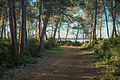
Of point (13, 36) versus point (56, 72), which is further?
point (13, 36)

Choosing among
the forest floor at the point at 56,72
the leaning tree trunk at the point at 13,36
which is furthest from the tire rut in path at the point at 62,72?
the leaning tree trunk at the point at 13,36

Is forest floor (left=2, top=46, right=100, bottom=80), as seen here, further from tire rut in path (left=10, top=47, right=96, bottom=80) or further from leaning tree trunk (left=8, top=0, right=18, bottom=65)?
leaning tree trunk (left=8, top=0, right=18, bottom=65)

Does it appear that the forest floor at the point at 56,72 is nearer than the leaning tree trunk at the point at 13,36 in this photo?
Yes

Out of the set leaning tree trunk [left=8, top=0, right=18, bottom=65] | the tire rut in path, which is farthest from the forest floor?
leaning tree trunk [left=8, top=0, right=18, bottom=65]

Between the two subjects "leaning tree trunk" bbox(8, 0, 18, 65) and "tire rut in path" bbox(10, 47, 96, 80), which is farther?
"leaning tree trunk" bbox(8, 0, 18, 65)

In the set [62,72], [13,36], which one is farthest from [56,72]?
[13,36]

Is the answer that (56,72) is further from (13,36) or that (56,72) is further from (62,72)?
(13,36)

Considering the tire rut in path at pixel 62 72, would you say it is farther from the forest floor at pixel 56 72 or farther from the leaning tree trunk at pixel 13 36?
the leaning tree trunk at pixel 13 36

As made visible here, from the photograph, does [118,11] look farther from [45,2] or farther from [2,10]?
[2,10]

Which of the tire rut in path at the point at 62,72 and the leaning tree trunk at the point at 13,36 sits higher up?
the leaning tree trunk at the point at 13,36

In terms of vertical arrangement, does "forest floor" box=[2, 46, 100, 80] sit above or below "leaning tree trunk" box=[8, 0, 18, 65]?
below

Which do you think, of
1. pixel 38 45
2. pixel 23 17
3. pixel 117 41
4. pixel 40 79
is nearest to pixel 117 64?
pixel 40 79

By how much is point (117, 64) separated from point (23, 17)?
24.4 ft

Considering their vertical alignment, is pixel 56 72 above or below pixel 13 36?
below
